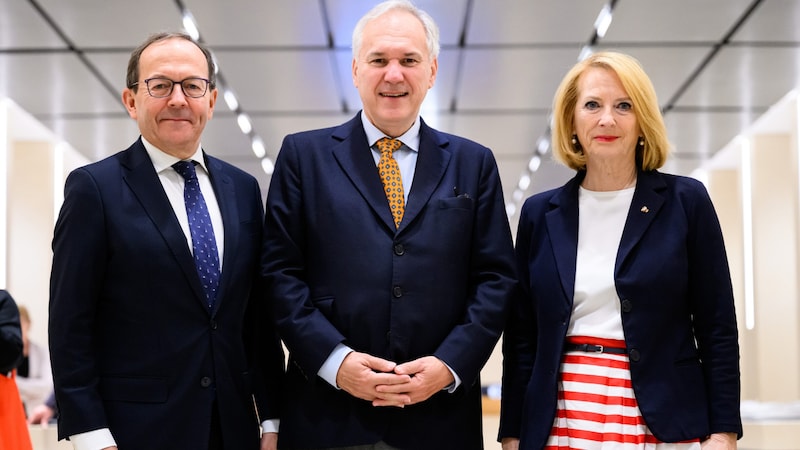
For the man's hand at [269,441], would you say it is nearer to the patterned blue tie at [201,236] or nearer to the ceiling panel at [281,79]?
the patterned blue tie at [201,236]

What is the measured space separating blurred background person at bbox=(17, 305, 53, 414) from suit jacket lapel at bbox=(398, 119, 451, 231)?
499 centimetres

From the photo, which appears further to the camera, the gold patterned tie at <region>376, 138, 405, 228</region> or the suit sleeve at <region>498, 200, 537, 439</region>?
the suit sleeve at <region>498, 200, 537, 439</region>

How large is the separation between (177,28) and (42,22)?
2.50 ft

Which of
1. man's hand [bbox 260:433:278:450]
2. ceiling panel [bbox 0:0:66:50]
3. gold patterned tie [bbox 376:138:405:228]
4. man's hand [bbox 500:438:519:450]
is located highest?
ceiling panel [bbox 0:0:66:50]

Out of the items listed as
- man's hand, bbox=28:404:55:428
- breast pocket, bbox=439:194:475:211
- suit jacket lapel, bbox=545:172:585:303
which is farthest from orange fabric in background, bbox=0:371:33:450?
man's hand, bbox=28:404:55:428

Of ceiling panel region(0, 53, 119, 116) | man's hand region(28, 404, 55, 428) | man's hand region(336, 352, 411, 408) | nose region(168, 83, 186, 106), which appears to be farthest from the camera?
man's hand region(28, 404, 55, 428)

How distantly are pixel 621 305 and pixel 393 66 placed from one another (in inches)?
→ 32.1

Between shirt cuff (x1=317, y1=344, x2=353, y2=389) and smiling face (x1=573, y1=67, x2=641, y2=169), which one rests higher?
smiling face (x1=573, y1=67, x2=641, y2=169)

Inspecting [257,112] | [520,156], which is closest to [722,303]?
[257,112]

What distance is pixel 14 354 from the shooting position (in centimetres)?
324

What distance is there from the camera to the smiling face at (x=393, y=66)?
2320 mm

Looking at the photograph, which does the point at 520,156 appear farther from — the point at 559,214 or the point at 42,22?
the point at 559,214

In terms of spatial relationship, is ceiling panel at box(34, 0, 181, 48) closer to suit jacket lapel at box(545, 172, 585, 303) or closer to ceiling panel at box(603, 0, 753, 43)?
ceiling panel at box(603, 0, 753, 43)

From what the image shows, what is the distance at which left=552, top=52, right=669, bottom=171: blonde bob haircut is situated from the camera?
2.39 metres
